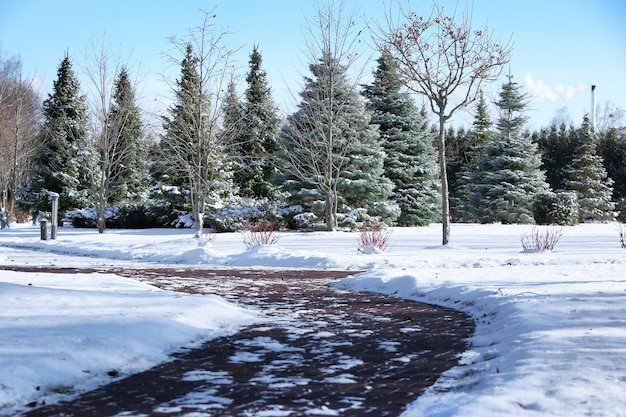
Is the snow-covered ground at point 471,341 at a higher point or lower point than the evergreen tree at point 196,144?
lower

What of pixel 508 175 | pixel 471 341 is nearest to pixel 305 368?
pixel 471 341

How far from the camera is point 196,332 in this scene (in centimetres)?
631

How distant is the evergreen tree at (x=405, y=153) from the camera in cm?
3169

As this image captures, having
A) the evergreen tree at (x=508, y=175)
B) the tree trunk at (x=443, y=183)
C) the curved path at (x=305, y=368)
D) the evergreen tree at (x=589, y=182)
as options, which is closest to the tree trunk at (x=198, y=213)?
the tree trunk at (x=443, y=183)

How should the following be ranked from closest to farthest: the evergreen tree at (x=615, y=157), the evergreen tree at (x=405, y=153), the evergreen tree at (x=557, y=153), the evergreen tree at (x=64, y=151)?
the evergreen tree at (x=405, y=153)
the evergreen tree at (x=64, y=151)
the evergreen tree at (x=615, y=157)
the evergreen tree at (x=557, y=153)

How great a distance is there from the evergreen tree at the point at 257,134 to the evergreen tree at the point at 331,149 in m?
6.15

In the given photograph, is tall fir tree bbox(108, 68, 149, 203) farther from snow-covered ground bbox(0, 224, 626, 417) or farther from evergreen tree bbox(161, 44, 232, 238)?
snow-covered ground bbox(0, 224, 626, 417)

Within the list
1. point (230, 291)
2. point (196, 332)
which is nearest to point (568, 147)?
point (230, 291)

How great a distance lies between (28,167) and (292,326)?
4804cm

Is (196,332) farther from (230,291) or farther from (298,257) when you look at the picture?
(298,257)

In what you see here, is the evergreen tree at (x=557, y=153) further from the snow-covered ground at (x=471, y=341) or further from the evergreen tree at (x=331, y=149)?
the snow-covered ground at (x=471, y=341)

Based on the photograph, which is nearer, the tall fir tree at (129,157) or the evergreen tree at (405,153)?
the evergreen tree at (405,153)

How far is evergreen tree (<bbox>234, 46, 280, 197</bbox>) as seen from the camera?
34.0 meters

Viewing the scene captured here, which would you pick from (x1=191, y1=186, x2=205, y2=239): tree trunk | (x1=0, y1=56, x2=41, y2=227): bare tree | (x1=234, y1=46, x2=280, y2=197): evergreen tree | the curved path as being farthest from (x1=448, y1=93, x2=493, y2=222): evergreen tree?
the curved path
